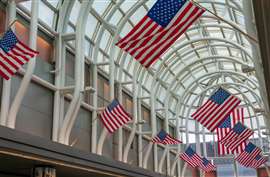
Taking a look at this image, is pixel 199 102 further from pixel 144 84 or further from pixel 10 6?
pixel 10 6

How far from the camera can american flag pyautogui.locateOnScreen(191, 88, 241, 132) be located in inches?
640

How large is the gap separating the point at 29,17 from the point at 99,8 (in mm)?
5909

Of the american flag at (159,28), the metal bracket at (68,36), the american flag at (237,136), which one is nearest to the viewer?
the american flag at (159,28)

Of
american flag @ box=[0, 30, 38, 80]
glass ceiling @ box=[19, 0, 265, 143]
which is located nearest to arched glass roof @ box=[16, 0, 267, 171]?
glass ceiling @ box=[19, 0, 265, 143]

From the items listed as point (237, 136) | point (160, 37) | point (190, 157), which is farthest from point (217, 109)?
point (160, 37)

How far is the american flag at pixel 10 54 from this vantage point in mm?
9203

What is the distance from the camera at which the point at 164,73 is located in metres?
27.5

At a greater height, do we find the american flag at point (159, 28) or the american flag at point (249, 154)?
the american flag at point (159, 28)

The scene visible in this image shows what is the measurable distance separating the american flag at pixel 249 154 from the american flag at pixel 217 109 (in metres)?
6.90

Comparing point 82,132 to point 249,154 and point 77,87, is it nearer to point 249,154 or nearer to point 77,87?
point 77,87

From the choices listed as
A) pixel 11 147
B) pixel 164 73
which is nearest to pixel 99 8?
pixel 164 73

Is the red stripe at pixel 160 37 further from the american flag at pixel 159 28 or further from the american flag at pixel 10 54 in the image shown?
the american flag at pixel 10 54

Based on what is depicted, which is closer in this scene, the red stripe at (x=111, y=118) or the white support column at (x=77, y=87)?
the white support column at (x=77, y=87)

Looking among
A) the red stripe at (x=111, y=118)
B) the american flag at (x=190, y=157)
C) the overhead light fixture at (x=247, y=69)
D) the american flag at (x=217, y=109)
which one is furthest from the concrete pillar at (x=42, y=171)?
the american flag at (x=190, y=157)
